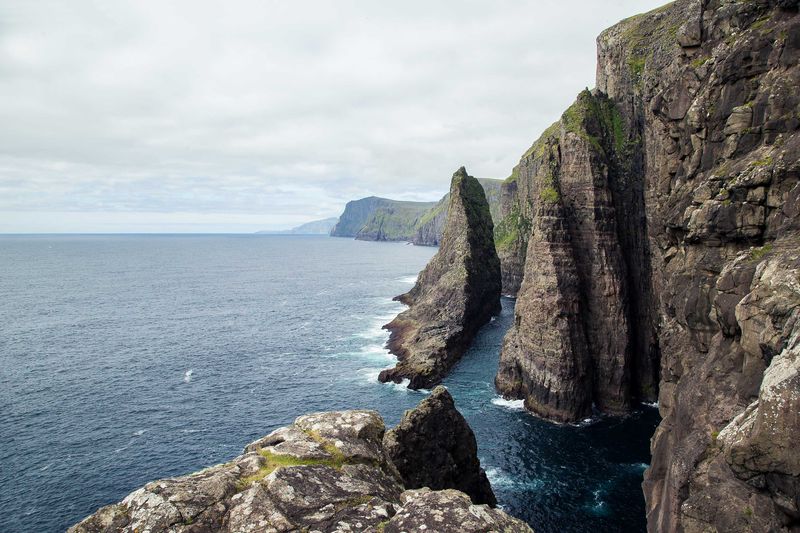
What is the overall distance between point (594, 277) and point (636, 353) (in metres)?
12.8

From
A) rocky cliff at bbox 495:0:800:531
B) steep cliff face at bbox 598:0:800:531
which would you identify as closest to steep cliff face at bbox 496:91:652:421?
rocky cliff at bbox 495:0:800:531

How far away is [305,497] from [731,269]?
25.2 metres

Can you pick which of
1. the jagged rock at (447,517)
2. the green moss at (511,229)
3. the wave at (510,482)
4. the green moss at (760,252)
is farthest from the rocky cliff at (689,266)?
the green moss at (511,229)

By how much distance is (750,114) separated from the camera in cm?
3073

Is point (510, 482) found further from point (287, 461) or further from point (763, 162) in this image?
point (287, 461)

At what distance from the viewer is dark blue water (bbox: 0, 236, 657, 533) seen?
1923 inches

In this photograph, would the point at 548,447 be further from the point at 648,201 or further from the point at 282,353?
the point at 282,353

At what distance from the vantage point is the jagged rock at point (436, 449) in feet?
114

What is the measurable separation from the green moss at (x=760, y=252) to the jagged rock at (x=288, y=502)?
69.0ft

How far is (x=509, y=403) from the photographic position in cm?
7094

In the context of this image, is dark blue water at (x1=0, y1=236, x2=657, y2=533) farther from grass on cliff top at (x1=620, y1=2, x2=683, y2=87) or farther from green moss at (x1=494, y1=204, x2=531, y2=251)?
grass on cliff top at (x1=620, y1=2, x2=683, y2=87)

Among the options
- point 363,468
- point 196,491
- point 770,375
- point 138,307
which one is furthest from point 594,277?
point 138,307

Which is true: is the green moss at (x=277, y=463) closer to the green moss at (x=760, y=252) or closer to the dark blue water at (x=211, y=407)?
the green moss at (x=760, y=252)

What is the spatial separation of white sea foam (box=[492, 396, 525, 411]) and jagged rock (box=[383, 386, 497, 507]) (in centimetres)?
2869
